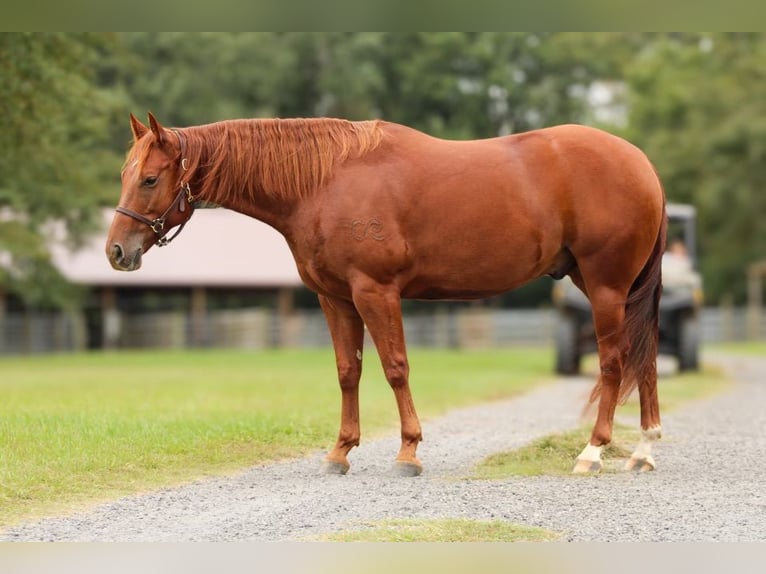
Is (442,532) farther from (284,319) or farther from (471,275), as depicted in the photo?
(284,319)

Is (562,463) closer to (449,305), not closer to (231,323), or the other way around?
(231,323)

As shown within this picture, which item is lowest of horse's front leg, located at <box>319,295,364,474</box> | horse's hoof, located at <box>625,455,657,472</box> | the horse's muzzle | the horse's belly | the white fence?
the white fence

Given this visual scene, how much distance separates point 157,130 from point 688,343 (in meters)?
14.5

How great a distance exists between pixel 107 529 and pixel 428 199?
3108 millimetres

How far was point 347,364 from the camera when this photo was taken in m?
8.40

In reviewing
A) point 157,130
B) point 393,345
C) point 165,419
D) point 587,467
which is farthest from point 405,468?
point 165,419

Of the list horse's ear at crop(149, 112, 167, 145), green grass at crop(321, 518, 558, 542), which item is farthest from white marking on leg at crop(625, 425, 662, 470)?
horse's ear at crop(149, 112, 167, 145)

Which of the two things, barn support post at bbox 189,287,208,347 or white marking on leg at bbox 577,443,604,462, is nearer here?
white marking on leg at bbox 577,443,604,462

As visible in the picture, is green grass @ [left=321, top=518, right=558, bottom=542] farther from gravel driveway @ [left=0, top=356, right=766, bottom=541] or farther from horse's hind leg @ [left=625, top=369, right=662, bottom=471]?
Answer: horse's hind leg @ [left=625, top=369, right=662, bottom=471]

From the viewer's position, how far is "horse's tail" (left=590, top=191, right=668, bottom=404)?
8.45 meters

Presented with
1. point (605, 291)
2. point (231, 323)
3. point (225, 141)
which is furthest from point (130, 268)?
point (231, 323)

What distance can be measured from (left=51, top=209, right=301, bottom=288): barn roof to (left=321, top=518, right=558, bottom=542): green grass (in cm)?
3233

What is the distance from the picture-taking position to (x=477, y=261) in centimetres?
813

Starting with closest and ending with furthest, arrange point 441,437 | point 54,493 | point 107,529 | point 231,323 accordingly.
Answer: point 107,529 → point 54,493 → point 441,437 → point 231,323
